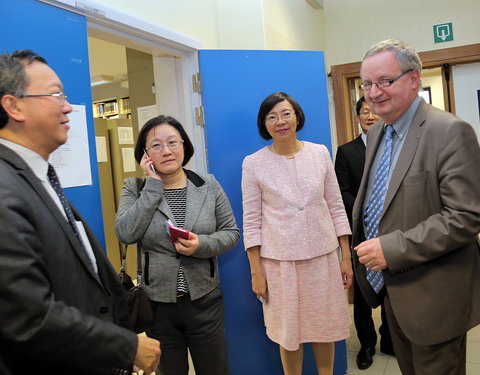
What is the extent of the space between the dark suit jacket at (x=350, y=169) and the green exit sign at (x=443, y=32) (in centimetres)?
196

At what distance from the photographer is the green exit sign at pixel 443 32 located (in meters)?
Answer: 3.87

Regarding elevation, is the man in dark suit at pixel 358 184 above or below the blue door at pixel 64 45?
below

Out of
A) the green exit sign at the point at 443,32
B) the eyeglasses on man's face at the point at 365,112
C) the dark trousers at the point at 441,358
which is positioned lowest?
the dark trousers at the point at 441,358

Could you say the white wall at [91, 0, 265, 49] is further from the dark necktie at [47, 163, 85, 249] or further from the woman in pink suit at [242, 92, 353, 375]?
the dark necktie at [47, 163, 85, 249]

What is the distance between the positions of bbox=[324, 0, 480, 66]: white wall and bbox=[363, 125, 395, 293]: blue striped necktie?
2947mm

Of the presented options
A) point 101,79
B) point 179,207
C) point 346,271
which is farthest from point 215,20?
point 101,79

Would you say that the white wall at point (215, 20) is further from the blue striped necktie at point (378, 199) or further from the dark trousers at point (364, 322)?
the dark trousers at point (364, 322)

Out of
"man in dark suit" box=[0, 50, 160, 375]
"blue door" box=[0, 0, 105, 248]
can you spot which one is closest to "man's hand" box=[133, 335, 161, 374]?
"man in dark suit" box=[0, 50, 160, 375]

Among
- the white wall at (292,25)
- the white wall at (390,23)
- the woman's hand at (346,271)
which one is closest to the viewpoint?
the woman's hand at (346,271)

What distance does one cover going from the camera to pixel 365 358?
106 inches

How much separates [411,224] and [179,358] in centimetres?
112

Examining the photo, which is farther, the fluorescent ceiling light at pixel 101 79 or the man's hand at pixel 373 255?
the fluorescent ceiling light at pixel 101 79

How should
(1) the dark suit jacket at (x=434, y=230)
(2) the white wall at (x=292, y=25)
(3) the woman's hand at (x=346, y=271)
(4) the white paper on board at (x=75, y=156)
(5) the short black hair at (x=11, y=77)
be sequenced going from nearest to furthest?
(5) the short black hair at (x=11, y=77), (1) the dark suit jacket at (x=434, y=230), (4) the white paper on board at (x=75, y=156), (3) the woman's hand at (x=346, y=271), (2) the white wall at (x=292, y=25)

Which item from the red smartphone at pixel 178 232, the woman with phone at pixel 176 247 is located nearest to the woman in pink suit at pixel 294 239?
the woman with phone at pixel 176 247
